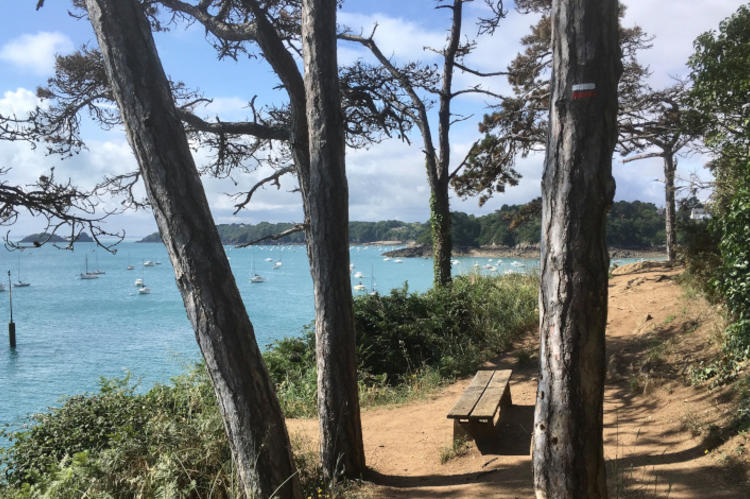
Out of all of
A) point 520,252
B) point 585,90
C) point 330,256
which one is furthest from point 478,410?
point 520,252

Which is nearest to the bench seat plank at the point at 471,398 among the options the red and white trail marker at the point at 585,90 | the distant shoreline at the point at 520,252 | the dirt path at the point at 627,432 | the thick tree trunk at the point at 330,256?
Answer: the dirt path at the point at 627,432

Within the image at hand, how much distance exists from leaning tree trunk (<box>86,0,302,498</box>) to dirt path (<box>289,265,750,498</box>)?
1.44 metres

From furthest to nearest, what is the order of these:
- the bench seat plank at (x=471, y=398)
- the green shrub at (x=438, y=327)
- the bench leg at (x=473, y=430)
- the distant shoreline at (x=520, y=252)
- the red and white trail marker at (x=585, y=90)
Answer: the distant shoreline at (x=520, y=252), the green shrub at (x=438, y=327), the bench leg at (x=473, y=430), the bench seat plank at (x=471, y=398), the red and white trail marker at (x=585, y=90)

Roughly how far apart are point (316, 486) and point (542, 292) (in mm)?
2954

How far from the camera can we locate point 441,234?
→ 13508 mm

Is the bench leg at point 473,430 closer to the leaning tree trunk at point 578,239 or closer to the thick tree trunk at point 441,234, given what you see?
the leaning tree trunk at point 578,239

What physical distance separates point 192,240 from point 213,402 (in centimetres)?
327

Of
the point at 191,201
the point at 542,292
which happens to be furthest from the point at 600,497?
the point at 191,201

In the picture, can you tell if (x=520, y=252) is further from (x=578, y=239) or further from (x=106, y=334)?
(x=578, y=239)

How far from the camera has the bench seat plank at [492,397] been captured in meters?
5.24

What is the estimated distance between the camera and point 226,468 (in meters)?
4.11

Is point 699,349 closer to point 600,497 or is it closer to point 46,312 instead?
point 600,497

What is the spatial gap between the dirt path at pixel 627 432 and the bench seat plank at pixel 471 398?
474 millimetres

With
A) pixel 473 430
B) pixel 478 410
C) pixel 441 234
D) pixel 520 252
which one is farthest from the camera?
pixel 520 252
